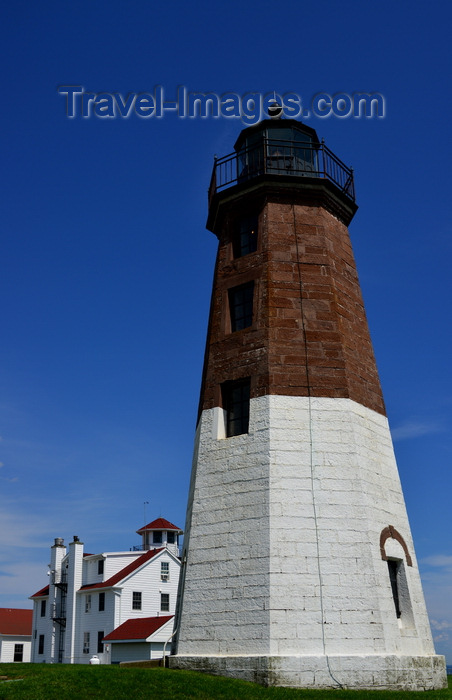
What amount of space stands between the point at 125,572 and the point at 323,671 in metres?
35.4

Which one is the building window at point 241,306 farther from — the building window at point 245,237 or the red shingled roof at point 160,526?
the red shingled roof at point 160,526

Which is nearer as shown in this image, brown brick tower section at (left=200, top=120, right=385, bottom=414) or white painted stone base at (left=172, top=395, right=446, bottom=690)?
white painted stone base at (left=172, top=395, right=446, bottom=690)

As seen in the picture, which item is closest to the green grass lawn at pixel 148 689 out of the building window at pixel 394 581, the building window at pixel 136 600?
the building window at pixel 394 581

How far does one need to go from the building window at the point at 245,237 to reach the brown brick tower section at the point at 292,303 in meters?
0.13

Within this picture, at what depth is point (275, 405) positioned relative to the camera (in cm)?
1612

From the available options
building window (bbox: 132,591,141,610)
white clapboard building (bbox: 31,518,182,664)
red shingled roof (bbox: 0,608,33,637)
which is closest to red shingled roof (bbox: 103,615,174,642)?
white clapboard building (bbox: 31,518,182,664)

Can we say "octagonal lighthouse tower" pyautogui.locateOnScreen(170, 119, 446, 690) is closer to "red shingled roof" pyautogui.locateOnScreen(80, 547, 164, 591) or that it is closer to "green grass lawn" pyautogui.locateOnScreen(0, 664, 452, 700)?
"green grass lawn" pyautogui.locateOnScreen(0, 664, 452, 700)

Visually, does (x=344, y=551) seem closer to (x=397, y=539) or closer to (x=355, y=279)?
(x=397, y=539)

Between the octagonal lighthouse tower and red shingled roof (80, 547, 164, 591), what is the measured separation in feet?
102

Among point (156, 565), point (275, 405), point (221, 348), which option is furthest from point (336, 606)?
point (156, 565)

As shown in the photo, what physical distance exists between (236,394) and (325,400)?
2.43 metres

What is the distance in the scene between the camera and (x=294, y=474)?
50.5 ft

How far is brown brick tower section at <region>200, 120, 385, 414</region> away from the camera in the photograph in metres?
16.7

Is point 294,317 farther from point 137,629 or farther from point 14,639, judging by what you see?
point 14,639
